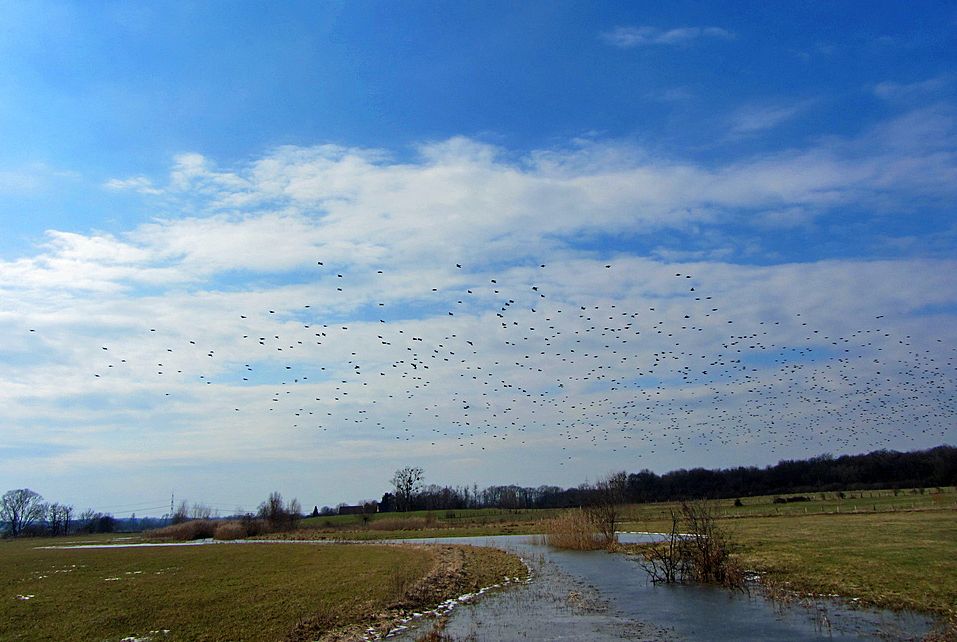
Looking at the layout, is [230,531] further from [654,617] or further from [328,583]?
[654,617]

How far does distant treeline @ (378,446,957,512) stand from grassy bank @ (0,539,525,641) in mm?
86295

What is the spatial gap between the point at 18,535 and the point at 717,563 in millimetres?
207408

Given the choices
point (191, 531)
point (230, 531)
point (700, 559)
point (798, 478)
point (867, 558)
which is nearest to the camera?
point (867, 558)

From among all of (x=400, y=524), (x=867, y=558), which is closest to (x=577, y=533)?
(x=867, y=558)

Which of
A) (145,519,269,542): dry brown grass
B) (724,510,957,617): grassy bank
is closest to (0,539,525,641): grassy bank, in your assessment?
(724,510,957,617): grassy bank

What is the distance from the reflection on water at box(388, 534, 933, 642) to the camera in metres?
20.4

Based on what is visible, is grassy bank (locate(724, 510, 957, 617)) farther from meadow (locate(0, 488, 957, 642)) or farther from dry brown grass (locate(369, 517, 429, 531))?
dry brown grass (locate(369, 517, 429, 531))

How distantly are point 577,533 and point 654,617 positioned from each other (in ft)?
114

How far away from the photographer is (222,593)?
2961cm

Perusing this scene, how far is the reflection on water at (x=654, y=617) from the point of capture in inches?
804

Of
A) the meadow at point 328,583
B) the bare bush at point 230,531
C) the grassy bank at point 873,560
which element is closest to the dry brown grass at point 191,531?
the bare bush at point 230,531

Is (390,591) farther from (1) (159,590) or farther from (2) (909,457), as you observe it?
(2) (909,457)

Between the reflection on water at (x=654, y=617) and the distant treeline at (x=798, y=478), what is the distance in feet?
307

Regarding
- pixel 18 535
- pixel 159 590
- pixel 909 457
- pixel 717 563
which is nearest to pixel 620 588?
pixel 717 563
